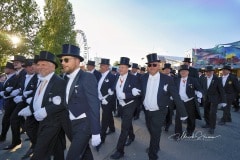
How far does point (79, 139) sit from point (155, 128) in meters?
2.39

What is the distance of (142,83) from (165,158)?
5.65 ft

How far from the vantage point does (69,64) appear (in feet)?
13.9

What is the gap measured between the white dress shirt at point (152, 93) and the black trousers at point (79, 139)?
7.53ft

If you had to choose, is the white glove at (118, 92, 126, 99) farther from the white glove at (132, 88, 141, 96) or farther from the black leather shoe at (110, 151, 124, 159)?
the black leather shoe at (110, 151, 124, 159)

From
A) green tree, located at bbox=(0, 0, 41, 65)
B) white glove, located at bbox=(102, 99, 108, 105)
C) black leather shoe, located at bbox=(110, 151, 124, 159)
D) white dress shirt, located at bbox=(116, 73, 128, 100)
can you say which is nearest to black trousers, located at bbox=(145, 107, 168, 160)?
black leather shoe, located at bbox=(110, 151, 124, 159)

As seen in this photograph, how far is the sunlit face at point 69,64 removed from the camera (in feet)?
13.8

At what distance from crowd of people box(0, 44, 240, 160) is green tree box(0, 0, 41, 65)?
22.5 meters

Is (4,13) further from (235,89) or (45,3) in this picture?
(235,89)

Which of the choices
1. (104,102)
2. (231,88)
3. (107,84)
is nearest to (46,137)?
(104,102)

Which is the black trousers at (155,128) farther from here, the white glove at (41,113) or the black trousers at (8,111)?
the black trousers at (8,111)

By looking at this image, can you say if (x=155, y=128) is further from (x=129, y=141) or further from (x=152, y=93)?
(x=129, y=141)

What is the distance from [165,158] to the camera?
20.4 feet

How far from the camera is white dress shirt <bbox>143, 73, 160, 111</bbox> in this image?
5984 millimetres

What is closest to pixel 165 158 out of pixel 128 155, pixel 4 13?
pixel 128 155
